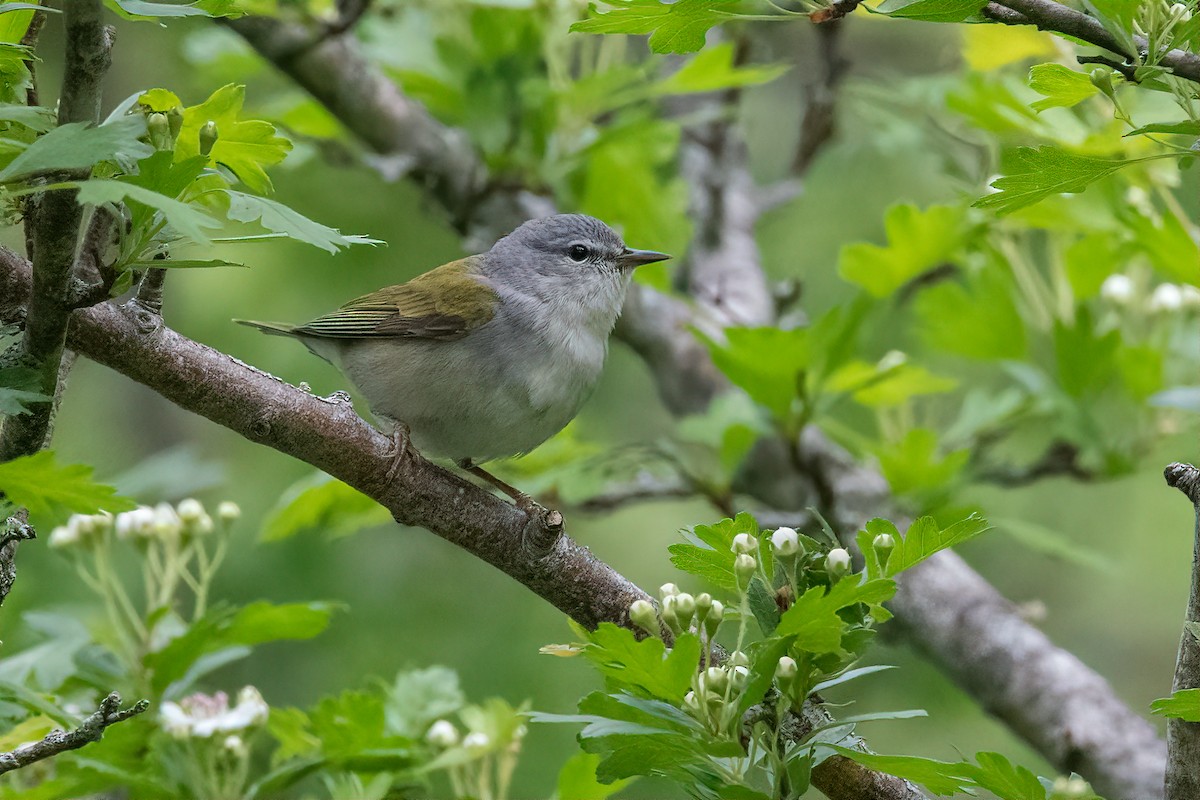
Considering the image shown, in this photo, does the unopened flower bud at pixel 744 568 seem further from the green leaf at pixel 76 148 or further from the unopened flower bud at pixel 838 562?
the green leaf at pixel 76 148

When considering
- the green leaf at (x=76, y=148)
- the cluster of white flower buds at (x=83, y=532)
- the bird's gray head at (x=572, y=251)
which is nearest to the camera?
the green leaf at (x=76, y=148)

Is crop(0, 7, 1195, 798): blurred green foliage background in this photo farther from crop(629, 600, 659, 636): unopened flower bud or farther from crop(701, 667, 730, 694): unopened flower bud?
crop(701, 667, 730, 694): unopened flower bud

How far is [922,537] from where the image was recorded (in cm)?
175

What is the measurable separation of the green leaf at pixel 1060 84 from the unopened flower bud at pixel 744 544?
0.82 m

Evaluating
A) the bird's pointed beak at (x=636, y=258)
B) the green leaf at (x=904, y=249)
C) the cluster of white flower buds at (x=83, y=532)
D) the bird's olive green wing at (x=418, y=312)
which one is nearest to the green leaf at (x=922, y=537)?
the cluster of white flower buds at (x=83, y=532)

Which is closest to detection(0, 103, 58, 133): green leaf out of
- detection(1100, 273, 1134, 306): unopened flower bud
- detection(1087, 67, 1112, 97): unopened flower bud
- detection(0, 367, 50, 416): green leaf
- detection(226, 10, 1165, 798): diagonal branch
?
detection(0, 367, 50, 416): green leaf

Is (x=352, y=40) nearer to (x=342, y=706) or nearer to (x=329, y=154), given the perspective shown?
(x=329, y=154)

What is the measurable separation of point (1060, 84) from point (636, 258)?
7.47 feet

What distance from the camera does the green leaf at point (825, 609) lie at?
1660 mm

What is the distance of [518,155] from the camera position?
4629 millimetres

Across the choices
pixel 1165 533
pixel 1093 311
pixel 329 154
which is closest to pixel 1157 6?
pixel 1093 311

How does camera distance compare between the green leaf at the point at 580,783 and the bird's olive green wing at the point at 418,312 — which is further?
the bird's olive green wing at the point at 418,312

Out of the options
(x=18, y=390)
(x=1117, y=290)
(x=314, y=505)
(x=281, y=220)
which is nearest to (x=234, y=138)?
(x=281, y=220)

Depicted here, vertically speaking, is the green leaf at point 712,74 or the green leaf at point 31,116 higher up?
the green leaf at point 712,74
